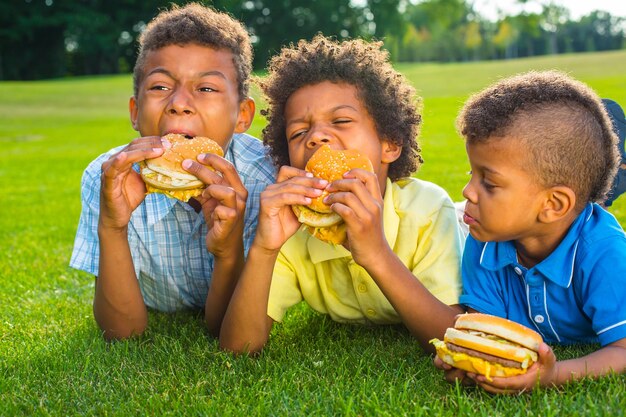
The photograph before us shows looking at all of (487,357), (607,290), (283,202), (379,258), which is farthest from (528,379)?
(283,202)

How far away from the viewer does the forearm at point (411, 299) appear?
2.83 meters

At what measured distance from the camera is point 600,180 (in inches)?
116

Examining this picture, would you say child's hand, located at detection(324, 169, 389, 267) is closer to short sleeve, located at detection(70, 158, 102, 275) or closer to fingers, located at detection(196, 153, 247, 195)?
fingers, located at detection(196, 153, 247, 195)

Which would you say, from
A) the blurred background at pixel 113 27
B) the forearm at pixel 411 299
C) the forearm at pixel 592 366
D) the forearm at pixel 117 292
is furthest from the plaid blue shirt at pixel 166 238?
the blurred background at pixel 113 27

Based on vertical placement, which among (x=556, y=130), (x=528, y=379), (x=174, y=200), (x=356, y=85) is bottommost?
(x=528, y=379)

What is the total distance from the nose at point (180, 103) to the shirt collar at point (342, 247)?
2.98 feet

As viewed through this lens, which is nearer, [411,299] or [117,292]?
[411,299]

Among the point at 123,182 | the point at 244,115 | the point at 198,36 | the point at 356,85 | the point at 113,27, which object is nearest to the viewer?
the point at 123,182

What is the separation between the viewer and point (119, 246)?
329cm

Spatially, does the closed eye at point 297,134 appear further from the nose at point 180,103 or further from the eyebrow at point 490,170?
the eyebrow at point 490,170

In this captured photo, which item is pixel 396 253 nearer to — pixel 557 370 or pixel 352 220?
pixel 352 220

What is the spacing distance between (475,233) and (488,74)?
3168 cm

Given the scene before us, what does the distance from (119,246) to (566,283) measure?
1974 mm

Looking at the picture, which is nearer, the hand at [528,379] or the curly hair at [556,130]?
the hand at [528,379]
